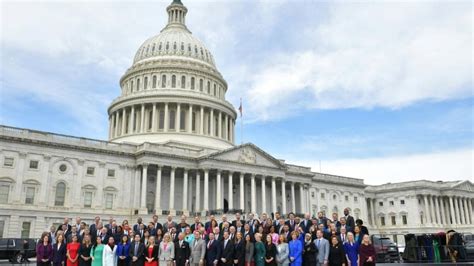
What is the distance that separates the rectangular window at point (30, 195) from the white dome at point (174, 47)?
38.6m

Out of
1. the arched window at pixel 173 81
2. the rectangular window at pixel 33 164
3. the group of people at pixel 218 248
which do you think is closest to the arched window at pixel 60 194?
the rectangular window at pixel 33 164

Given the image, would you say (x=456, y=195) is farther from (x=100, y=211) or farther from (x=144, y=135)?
(x=100, y=211)

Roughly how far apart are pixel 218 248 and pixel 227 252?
46 centimetres

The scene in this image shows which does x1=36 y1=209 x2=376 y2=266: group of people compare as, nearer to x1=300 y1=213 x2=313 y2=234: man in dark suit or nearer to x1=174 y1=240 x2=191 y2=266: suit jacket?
x1=174 y1=240 x2=191 y2=266: suit jacket

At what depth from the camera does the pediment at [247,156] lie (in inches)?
2330

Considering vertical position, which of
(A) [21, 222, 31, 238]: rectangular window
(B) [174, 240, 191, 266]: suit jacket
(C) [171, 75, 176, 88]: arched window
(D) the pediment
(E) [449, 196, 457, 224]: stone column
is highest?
(C) [171, 75, 176, 88]: arched window

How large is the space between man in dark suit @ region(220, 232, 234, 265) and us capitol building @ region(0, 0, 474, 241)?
3710cm

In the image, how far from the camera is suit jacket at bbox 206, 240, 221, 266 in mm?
16344

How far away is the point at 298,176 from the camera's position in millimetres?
69750

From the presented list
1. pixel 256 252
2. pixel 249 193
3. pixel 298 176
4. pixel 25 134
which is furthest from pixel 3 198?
pixel 298 176

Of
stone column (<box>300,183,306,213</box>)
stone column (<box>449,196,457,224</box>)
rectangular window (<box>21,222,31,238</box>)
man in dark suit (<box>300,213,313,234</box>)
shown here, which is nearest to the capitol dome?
stone column (<box>300,183,306,213</box>)

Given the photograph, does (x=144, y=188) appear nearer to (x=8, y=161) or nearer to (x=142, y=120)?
(x=8, y=161)

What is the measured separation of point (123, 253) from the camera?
56.4 ft

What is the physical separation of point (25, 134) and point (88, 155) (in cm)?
779
